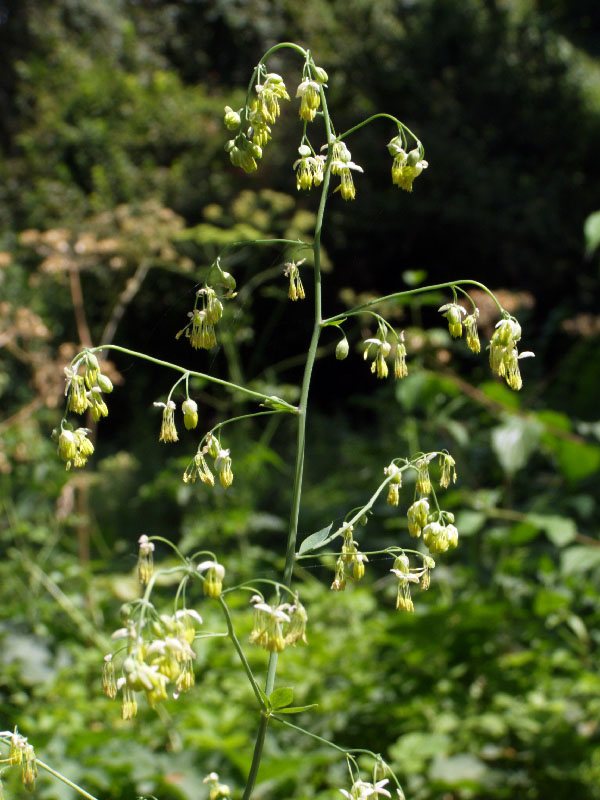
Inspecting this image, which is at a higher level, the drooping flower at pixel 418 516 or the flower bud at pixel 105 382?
the drooping flower at pixel 418 516

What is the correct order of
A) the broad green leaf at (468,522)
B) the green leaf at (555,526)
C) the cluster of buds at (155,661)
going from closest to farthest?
the cluster of buds at (155,661) < the green leaf at (555,526) < the broad green leaf at (468,522)

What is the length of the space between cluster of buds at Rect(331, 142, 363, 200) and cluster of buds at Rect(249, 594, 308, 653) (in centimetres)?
55

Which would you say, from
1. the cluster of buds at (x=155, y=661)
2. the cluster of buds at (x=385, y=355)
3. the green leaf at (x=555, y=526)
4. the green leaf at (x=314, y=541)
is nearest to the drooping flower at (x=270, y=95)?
the cluster of buds at (x=385, y=355)

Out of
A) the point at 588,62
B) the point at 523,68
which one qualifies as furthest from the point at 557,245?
the point at 588,62

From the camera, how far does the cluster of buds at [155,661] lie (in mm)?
834

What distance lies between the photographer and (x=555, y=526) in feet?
7.86

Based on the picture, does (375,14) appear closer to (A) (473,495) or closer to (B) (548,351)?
(B) (548,351)

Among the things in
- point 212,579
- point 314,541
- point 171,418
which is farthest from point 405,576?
point 171,418

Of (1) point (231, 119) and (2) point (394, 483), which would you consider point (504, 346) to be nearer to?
(2) point (394, 483)

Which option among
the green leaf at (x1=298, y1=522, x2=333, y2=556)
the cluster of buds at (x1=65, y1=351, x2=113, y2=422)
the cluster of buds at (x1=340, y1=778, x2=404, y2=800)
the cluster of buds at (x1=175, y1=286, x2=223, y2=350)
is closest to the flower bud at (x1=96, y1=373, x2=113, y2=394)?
the cluster of buds at (x1=65, y1=351, x2=113, y2=422)

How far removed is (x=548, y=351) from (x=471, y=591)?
206 inches

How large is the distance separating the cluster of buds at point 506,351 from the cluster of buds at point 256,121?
40 cm

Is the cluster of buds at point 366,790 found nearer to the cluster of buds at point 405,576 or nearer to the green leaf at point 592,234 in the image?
the cluster of buds at point 405,576

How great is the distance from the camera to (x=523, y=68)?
8906 mm
